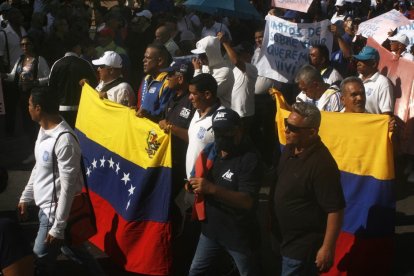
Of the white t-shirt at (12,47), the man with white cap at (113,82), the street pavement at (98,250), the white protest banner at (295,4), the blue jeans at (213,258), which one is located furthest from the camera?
the white t-shirt at (12,47)

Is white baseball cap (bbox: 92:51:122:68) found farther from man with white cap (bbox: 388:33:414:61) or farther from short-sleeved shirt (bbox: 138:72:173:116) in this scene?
man with white cap (bbox: 388:33:414:61)

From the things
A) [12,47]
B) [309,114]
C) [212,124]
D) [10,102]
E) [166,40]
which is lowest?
[10,102]

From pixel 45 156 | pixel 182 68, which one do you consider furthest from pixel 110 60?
pixel 45 156

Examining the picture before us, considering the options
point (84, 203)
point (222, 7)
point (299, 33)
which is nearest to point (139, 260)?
point (84, 203)

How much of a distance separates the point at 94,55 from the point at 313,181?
6724 mm

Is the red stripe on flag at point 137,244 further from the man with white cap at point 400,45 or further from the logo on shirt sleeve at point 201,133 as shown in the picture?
the man with white cap at point 400,45

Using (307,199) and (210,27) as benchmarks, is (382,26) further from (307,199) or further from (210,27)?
(307,199)

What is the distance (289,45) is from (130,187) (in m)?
3.55

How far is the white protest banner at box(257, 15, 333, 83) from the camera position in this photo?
9.51 metres

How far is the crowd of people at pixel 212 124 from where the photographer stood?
509 centimetres

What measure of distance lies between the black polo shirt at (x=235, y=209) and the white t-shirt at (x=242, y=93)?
3.58 metres

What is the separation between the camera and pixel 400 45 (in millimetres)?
10602

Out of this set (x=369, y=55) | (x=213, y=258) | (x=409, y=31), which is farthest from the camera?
(x=409, y=31)

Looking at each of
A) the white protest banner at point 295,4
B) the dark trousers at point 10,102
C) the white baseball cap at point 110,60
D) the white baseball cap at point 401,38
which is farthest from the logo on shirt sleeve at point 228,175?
the dark trousers at point 10,102
